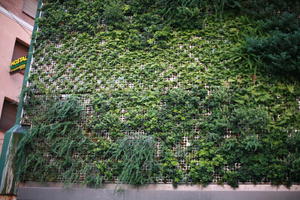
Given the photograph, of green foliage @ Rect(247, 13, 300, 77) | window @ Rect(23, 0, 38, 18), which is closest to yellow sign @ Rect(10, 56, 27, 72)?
window @ Rect(23, 0, 38, 18)

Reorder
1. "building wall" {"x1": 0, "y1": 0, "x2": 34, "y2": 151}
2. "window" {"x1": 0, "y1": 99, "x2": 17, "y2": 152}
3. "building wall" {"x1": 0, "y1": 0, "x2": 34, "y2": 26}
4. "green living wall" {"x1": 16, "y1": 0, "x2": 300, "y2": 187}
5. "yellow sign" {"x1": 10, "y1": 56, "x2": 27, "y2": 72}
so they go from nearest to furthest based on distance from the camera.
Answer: "green living wall" {"x1": 16, "y1": 0, "x2": 300, "y2": 187} < "window" {"x1": 0, "y1": 99, "x2": 17, "y2": 152} < "building wall" {"x1": 0, "y1": 0, "x2": 34, "y2": 151} < "yellow sign" {"x1": 10, "y1": 56, "x2": 27, "y2": 72} < "building wall" {"x1": 0, "y1": 0, "x2": 34, "y2": 26}

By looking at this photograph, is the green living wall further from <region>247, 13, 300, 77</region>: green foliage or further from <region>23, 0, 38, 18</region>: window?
<region>23, 0, 38, 18</region>: window

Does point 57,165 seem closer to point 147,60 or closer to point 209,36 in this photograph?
point 147,60

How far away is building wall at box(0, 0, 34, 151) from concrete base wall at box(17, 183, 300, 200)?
5827 mm

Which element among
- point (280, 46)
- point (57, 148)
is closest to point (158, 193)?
point (57, 148)

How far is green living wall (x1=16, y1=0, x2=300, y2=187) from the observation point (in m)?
6.02

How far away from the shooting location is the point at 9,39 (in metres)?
12.0

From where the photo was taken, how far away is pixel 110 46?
7520 millimetres

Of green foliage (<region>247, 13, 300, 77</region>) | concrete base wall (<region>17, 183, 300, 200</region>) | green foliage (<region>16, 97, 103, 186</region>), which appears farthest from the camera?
green foliage (<region>16, 97, 103, 186</region>)

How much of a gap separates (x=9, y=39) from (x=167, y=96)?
8.54m

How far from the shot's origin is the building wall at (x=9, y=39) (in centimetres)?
1160

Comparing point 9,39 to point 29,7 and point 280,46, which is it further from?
point 280,46

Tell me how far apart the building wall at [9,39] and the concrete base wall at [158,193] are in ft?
19.1

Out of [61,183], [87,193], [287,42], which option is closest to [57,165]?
[61,183]
